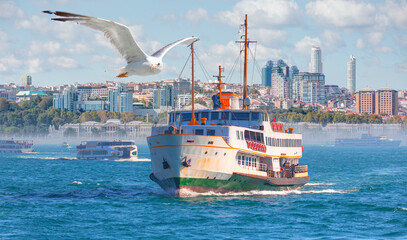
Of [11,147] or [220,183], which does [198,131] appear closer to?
[220,183]

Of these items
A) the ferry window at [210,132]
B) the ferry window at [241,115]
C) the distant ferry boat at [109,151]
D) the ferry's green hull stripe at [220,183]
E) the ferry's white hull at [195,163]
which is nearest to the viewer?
the ferry's white hull at [195,163]

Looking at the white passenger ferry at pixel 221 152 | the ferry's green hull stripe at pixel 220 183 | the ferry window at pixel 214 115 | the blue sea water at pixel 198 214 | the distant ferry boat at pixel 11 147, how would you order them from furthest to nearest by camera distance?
1. the distant ferry boat at pixel 11 147
2. the ferry window at pixel 214 115
3. the ferry's green hull stripe at pixel 220 183
4. the white passenger ferry at pixel 221 152
5. the blue sea water at pixel 198 214

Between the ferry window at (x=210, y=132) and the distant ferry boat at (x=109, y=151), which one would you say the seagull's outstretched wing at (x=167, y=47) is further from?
the distant ferry boat at (x=109, y=151)

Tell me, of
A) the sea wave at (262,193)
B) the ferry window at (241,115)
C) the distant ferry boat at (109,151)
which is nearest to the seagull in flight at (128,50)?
the sea wave at (262,193)

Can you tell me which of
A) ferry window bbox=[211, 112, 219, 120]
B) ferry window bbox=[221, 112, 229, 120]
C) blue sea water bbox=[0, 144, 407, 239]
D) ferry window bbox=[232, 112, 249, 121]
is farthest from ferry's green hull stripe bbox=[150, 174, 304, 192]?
ferry window bbox=[211, 112, 219, 120]

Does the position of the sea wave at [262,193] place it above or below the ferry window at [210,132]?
below

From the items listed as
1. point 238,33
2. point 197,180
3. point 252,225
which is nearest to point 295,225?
point 252,225

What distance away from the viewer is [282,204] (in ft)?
136

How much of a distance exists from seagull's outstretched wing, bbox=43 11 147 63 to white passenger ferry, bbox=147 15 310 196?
14.6m

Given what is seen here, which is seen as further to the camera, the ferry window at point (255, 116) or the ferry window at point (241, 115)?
the ferry window at point (241, 115)

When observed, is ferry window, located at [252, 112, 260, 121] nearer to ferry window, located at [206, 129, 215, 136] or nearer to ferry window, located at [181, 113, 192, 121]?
ferry window, located at [181, 113, 192, 121]

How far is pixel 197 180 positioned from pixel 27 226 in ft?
38.0

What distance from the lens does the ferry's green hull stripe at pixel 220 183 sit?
41469 mm

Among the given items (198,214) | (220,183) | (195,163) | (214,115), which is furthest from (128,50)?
(214,115)
